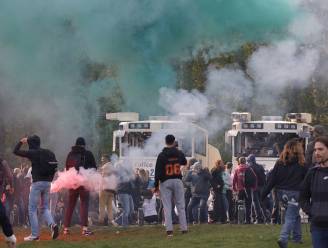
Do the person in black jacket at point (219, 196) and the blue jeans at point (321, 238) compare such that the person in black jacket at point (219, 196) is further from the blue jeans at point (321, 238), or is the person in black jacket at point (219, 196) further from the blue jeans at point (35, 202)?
the blue jeans at point (321, 238)

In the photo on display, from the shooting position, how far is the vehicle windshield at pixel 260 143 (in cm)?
2536

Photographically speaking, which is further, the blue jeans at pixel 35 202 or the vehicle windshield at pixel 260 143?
the vehicle windshield at pixel 260 143

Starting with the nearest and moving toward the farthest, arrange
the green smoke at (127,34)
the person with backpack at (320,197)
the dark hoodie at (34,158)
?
the person with backpack at (320,197), the dark hoodie at (34,158), the green smoke at (127,34)

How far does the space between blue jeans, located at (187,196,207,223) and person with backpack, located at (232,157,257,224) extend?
31.8 inches

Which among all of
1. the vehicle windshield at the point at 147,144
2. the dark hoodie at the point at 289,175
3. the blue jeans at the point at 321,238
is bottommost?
the blue jeans at the point at 321,238

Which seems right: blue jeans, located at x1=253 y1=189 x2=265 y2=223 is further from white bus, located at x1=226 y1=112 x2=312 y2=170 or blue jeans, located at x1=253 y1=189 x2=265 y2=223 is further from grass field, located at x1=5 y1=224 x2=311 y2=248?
white bus, located at x1=226 y1=112 x2=312 y2=170

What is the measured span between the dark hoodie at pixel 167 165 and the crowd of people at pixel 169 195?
2 cm

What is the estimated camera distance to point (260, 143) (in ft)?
84.1

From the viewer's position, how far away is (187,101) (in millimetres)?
24141

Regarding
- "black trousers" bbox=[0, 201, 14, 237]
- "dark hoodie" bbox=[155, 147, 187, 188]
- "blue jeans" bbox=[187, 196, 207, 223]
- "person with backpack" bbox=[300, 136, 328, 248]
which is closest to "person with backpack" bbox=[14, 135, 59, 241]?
"dark hoodie" bbox=[155, 147, 187, 188]

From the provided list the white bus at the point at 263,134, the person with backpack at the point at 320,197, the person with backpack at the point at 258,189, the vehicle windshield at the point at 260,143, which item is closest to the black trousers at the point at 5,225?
the person with backpack at the point at 320,197

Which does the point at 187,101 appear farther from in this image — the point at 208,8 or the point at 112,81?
the point at 208,8

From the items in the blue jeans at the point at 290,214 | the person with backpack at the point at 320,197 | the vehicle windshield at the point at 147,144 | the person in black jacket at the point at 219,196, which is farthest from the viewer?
the vehicle windshield at the point at 147,144

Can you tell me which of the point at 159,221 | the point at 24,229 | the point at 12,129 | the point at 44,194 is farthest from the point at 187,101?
the point at 12,129
